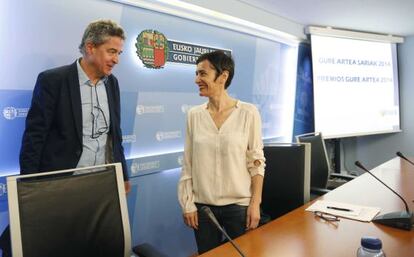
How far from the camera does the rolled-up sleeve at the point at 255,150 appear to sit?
1.62 meters

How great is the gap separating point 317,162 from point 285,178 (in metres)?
0.82

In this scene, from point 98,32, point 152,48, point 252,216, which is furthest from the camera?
point 152,48

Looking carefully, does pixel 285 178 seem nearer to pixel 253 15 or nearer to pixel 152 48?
pixel 152 48

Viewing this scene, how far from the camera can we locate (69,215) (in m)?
1.28

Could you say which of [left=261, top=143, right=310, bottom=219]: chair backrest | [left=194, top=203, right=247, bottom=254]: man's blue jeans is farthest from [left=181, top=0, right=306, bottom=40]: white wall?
[left=194, top=203, right=247, bottom=254]: man's blue jeans

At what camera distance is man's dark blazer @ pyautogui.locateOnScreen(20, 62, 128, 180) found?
5.19 ft

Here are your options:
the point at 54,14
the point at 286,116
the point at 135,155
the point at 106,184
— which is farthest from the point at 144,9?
the point at 286,116

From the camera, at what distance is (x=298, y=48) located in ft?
14.9

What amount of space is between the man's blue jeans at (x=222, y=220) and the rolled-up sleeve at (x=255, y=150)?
19 centimetres

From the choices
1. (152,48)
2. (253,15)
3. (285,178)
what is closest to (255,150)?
(285,178)

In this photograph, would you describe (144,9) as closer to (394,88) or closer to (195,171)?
(195,171)

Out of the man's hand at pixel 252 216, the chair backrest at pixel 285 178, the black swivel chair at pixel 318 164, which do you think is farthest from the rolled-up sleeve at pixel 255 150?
the black swivel chair at pixel 318 164

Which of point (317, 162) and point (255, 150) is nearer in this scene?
point (255, 150)

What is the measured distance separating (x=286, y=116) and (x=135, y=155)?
2.52 m
